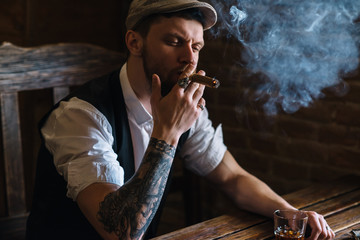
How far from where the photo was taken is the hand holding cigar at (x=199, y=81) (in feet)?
5.98

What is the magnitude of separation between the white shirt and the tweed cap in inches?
10.1

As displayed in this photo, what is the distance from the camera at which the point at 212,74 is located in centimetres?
309

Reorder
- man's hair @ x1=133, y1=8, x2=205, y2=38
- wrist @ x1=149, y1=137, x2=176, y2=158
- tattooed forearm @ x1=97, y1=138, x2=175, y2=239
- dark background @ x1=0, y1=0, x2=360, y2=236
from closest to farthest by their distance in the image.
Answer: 1. tattooed forearm @ x1=97, y1=138, x2=175, y2=239
2. wrist @ x1=149, y1=137, x2=176, y2=158
3. man's hair @ x1=133, y1=8, x2=205, y2=38
4. dark background @ x1=0, y1=0, x2=360, y2=236

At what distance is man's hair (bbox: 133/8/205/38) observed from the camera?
Answer: 6.69 ft

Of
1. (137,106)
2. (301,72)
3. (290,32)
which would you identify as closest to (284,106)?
(301,72)

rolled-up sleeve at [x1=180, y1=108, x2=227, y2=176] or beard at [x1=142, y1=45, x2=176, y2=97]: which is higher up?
beard at [x1=142, y1=45, x2=176, y2=97]

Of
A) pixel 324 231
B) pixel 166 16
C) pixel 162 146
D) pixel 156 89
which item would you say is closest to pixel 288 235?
pixel 324 231

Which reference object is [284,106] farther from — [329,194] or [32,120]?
[32,120]

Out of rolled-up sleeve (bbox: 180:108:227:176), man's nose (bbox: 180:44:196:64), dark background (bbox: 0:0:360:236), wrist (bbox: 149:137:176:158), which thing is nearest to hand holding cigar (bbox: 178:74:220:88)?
man's nose (bbox: 180:44:196:64)

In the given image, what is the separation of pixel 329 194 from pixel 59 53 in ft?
5.00

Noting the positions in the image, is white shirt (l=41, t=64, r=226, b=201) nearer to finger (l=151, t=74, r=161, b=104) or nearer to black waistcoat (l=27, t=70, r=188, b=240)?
black waistcoat (l=27, t=70, r=188, b=240)

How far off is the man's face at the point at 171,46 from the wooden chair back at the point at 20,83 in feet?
2.51

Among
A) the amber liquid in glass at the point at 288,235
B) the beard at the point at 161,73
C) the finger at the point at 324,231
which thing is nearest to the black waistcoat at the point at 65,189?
the beard at the point at 161,73

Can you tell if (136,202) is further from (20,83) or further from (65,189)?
(20,83)
